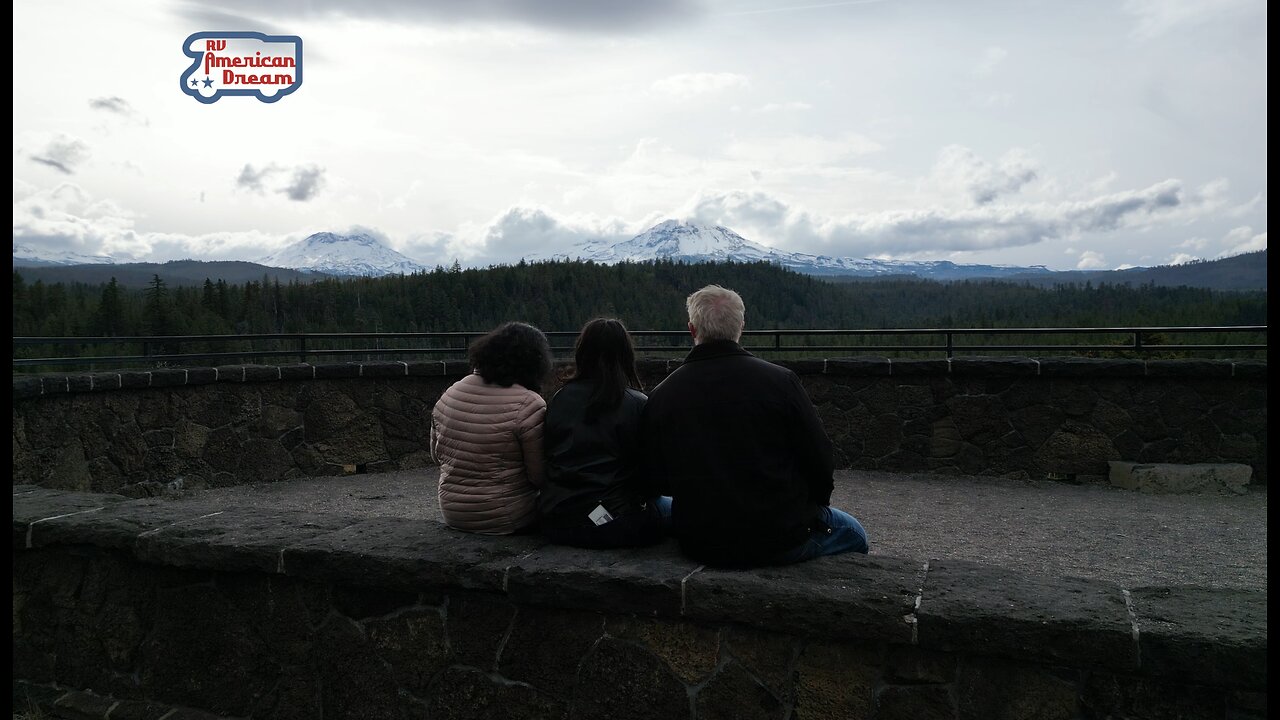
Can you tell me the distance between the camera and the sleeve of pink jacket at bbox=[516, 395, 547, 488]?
331 cm

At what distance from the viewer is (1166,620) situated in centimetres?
233

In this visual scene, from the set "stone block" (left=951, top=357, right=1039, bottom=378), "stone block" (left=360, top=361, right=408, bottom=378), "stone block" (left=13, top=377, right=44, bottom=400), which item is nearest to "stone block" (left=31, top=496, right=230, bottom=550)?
"stone block" (left=13, top=377, right=44, bottom=400)

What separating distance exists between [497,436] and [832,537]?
1224 millimetres

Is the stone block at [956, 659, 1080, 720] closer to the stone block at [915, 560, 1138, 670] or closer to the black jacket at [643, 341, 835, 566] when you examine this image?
the stone block at [915, 560, 1138, 670]

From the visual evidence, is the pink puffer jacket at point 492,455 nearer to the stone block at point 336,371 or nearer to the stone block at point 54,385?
the stone block at point 54,385

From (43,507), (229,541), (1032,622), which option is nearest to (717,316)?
(1032,622)

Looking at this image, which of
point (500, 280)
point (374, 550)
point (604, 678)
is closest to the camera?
point (604, 678)

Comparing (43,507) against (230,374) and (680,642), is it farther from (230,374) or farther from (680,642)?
(230,374)

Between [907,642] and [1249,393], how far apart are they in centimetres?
752

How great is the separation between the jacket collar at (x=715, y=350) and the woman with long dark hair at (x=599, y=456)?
1.03 ft

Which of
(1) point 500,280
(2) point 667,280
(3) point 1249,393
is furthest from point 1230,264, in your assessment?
(3) point 1249,393

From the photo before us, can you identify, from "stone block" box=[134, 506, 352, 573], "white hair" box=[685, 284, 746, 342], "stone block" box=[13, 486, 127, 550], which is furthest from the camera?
A: "stone block" box=[13, 486, 127, 550]

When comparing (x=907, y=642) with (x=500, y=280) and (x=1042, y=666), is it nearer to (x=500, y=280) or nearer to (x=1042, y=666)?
(x=1042, y=666)

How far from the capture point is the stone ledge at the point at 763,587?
2295 millimetres
